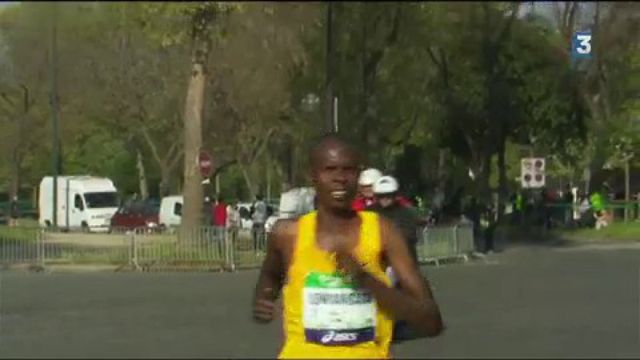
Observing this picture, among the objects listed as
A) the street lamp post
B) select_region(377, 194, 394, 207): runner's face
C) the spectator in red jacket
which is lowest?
the spectator in red jacket

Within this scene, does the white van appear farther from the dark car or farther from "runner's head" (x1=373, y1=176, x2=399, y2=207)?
"runner's head" (x1=373, y1=176, x2=399, y2=207)

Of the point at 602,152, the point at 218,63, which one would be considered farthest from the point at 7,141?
the point at 218,63

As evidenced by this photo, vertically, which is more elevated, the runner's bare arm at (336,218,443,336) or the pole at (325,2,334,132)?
the pole at (325,2,334,132)

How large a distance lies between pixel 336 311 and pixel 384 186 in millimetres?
6046

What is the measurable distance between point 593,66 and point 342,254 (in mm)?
1917

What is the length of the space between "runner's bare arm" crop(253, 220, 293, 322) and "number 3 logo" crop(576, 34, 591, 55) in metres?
1.35

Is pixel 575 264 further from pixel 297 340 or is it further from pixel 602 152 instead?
pixel 297 340

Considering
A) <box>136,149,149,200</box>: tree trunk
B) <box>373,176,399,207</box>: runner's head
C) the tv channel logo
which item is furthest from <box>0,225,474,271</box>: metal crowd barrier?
<box>136,149,149,200</box>: tree trunk

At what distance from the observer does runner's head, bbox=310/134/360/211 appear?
3.79 m

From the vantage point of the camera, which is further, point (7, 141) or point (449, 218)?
point (449, 218)

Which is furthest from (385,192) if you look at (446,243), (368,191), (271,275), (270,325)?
(446,243)

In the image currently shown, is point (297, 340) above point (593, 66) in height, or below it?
below

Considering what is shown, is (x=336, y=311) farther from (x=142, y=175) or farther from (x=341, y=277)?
(x=142, y=175)

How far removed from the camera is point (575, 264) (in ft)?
69.3
